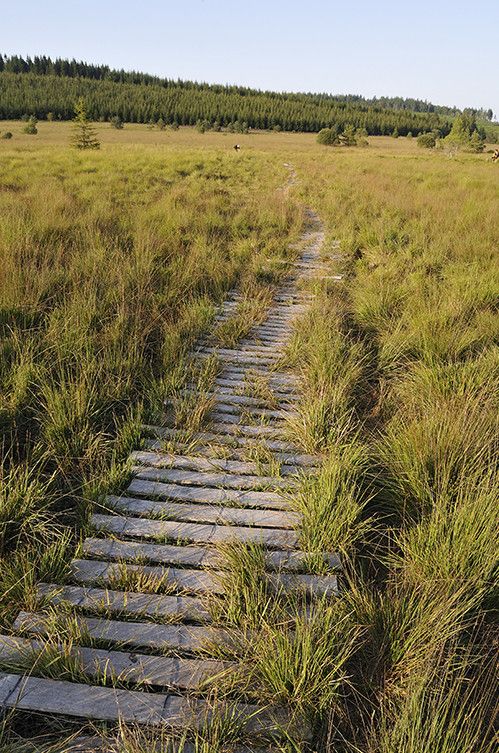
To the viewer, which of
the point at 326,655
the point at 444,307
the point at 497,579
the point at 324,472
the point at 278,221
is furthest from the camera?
the point at 278,221

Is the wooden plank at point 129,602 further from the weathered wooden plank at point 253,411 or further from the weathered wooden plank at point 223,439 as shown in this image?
the weathered wooden plank at point 253,411

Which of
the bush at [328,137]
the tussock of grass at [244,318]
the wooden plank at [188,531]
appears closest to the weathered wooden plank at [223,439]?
the wooden plank at [188,531]

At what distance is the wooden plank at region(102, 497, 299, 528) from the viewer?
2482 millimetres

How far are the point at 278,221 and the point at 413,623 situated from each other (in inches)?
399

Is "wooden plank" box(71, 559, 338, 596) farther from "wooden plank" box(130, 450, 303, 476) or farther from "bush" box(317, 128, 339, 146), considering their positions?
"bush" box(317, 128, 339, 146)

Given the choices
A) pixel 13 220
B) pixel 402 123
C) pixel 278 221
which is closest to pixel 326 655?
pixel 13 220

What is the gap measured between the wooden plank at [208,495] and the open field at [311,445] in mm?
109

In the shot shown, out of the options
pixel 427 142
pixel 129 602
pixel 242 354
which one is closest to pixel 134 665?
pixel 129 602

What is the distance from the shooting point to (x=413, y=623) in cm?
175

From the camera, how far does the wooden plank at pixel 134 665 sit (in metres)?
1.68

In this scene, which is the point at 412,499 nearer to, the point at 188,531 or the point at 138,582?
the point at 188,531

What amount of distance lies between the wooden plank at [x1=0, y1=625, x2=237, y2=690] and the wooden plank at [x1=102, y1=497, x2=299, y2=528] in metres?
0.79

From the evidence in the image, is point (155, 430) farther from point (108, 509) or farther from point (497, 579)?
point (497, 579)

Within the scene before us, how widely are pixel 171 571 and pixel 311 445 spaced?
1.25 meters
